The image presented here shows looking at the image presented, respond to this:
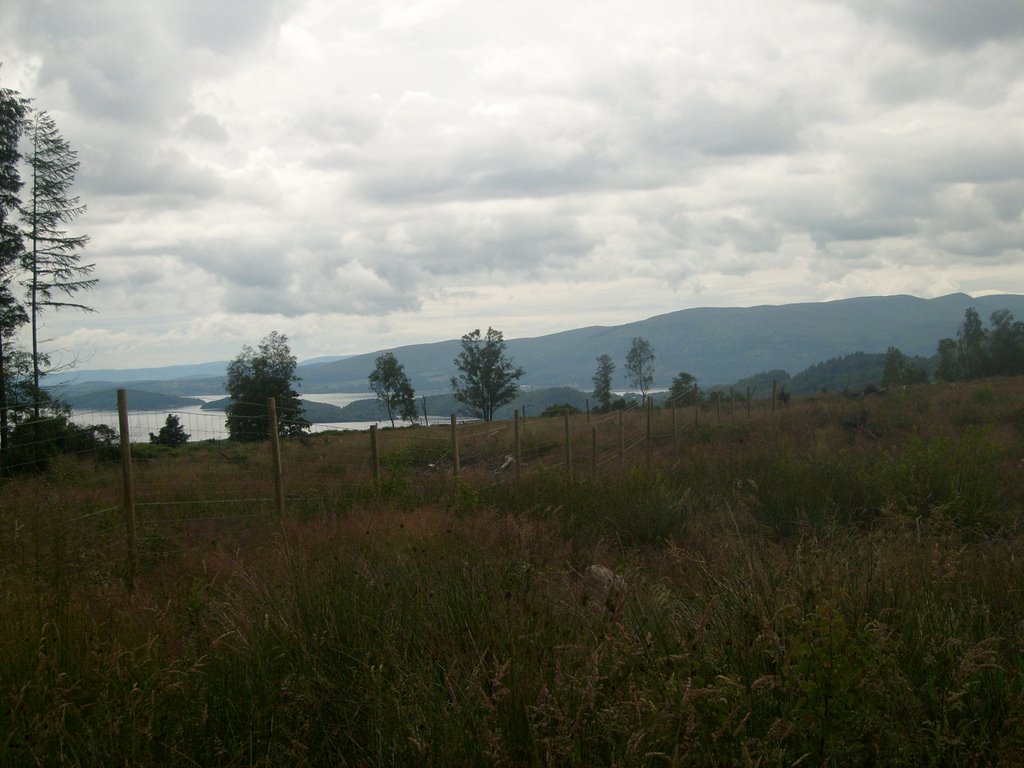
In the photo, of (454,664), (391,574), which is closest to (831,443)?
(391,574)

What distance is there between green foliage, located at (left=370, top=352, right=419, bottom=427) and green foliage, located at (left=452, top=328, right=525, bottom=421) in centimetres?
1080

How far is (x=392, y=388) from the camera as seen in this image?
84.4m

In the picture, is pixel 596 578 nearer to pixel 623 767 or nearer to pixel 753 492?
pixel 623 767

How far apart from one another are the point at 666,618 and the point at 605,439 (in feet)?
66.2

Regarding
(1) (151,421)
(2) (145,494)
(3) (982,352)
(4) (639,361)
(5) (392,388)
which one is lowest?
(2) (145,494)

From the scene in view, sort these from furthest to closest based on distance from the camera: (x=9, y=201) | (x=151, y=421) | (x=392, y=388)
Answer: (x=392, y=388) → (x=9, y=201) → (x=151, y=421)

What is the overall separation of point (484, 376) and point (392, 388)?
1408cm

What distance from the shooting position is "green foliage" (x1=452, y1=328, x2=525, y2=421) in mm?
94938

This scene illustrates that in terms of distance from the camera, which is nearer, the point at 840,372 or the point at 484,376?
the point at 484,376

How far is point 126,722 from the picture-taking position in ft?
10.8

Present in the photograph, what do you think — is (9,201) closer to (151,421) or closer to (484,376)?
(151,421)

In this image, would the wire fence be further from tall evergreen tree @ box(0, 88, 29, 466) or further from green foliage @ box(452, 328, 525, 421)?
green foliage @ box(452, 328, 525, 421)

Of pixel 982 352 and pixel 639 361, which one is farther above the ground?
pixel 639 361

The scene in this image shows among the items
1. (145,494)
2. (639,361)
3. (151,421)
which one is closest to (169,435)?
(151,421)
